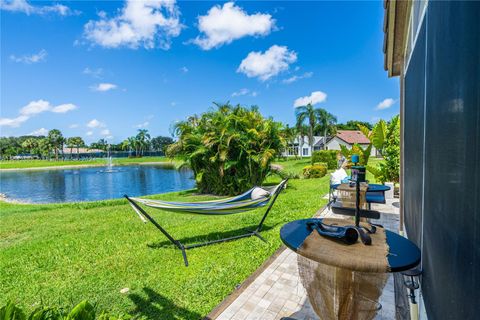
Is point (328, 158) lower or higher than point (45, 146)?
lower

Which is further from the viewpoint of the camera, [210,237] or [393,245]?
[210,237]

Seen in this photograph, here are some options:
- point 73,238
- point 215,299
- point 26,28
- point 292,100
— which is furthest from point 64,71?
point 292,100

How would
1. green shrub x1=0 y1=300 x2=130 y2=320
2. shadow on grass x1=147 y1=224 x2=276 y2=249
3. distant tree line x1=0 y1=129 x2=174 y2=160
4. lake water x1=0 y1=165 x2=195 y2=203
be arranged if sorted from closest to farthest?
green shrub x1=0 y1=300 x2=130 y2=320 → shadow on grass x1=147 y1=224 x2=276 y2=249 → lake water x1=0 y1=165 x2=195 y2=203 → distant tree line x1=0 y1=129 x2=174 y2=160

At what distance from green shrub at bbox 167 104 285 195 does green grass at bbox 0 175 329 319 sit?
3825 mm

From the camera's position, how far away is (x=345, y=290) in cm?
167

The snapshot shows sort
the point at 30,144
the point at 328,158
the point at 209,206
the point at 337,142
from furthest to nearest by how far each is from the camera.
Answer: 1. the point at 30,144
2. the point at 337,142
3. the point at 328,158
4. the point at 209,206

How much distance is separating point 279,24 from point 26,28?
15348 millimetres

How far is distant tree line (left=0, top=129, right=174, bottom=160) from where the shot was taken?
6238cm

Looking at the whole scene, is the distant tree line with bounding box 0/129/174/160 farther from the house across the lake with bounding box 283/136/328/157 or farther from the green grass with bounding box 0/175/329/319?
the green grass with bounding box 0/175/329/319

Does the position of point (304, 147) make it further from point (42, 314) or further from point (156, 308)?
point (42, 314)

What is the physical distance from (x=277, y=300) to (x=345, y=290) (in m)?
1.30

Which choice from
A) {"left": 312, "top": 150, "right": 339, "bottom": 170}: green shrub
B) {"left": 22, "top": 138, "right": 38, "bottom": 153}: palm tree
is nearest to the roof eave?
{"left": 312, "top": 150, "right": 339, "bottom": 170}: green shrub

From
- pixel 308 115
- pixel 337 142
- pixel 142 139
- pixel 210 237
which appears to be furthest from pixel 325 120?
pixel 142 139

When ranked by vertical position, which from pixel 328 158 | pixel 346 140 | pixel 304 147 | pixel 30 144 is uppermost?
pixel 30 144
